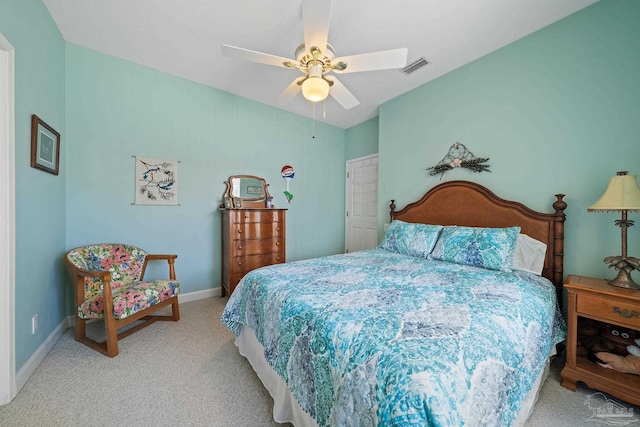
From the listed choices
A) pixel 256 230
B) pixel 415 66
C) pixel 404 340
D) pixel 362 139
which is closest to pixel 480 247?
pixel 404 340

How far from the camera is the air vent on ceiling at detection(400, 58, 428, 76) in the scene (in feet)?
8.82

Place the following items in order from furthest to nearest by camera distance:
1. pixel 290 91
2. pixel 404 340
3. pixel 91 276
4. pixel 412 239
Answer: pixel 412 239, pixel 290 91, pixel 91 276, pixel 404 340

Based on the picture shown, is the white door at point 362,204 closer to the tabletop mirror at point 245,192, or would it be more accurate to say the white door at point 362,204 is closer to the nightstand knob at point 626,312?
the tabletop mirror at point 245,192

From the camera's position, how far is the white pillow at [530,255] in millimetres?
2098

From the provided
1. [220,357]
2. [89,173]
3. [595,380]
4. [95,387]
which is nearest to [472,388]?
[595,380]

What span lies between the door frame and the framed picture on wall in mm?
355

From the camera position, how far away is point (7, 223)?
153cm

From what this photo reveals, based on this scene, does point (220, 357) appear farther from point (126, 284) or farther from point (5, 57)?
point (5, 57)

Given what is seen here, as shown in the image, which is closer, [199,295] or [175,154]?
[175,154]

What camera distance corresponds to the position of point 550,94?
87.5 inches

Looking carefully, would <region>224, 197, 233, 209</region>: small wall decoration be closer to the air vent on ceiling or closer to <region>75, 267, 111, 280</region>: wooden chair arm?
<region>75, 267, 111, 280</region>: wooden chair arm

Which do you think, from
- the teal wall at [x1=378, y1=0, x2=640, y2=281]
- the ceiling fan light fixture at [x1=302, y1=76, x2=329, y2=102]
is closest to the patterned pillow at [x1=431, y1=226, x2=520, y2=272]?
the teal wall at [x1=378, y1=0, x2=640, y2=281]

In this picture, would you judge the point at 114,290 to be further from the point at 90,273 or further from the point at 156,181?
the point at 156,181

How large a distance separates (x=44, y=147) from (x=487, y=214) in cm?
413
